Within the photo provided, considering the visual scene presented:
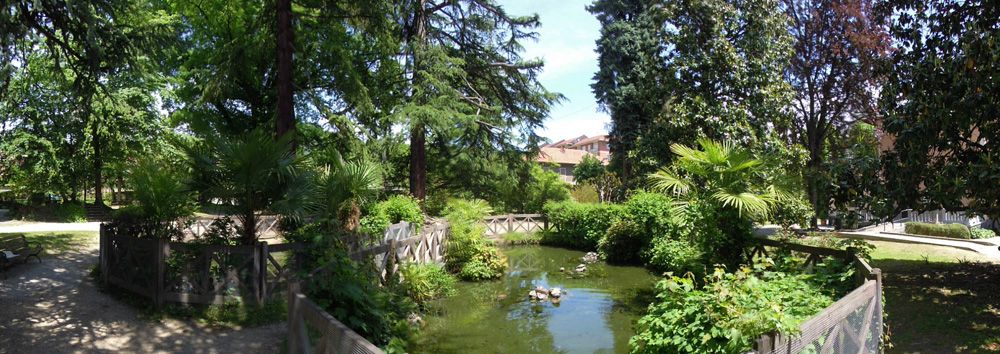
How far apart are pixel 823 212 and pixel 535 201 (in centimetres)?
1840

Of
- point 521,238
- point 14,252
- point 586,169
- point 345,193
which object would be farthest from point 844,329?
point 586,169

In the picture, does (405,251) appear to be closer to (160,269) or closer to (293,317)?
(160,269)

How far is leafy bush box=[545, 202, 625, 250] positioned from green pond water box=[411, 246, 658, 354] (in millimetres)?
3329

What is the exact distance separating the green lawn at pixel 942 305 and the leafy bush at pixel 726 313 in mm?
1474

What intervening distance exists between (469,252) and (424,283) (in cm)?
377

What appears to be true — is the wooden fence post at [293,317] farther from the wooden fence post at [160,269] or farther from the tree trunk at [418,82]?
the tree trunk at [418,82]

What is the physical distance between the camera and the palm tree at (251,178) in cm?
836

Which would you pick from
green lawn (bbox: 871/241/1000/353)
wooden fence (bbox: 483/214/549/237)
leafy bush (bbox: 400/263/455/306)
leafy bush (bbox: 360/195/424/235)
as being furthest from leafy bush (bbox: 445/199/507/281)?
green lawn (bbox: 871/241/1000/353)

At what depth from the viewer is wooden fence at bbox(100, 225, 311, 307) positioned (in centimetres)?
805

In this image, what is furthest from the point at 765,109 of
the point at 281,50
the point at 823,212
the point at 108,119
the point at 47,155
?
the point at 47,155

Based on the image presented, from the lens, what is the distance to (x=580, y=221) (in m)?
20.6

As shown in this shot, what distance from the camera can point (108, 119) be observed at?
24.2m

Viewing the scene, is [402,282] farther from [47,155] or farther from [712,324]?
[47,155]

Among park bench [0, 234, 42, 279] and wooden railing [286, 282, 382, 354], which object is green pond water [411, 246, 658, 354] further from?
park bench [0, 234, 42, 279]
